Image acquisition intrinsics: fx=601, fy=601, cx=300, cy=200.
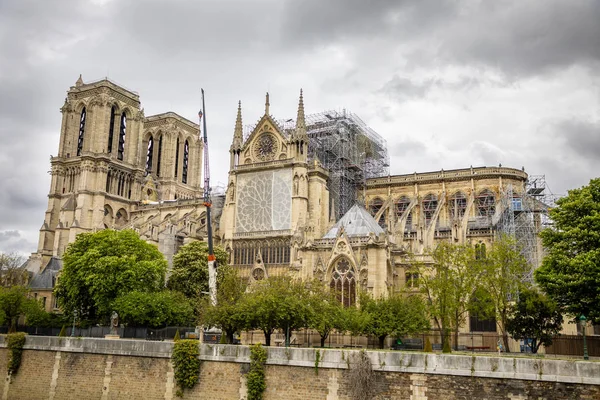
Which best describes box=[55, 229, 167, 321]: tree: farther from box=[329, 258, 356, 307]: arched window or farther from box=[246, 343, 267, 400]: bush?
box=[246, 343, 267, 400]: bush

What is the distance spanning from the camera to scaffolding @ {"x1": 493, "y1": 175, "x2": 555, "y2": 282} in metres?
47.8

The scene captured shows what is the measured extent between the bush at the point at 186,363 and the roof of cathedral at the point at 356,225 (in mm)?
22885

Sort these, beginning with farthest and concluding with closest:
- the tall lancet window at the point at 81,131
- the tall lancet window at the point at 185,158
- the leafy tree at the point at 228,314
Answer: the tall lancet window at the point at 185,158 < the tall lancet window at the point at 81,131 < the leafy tree at the point at 228,314

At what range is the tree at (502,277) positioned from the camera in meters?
35.7

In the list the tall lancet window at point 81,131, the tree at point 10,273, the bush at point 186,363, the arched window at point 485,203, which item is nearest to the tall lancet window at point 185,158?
the tall lancet window at point 81,131

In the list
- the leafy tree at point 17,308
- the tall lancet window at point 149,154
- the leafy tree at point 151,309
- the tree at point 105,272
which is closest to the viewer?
the leafy tree at point 151,309

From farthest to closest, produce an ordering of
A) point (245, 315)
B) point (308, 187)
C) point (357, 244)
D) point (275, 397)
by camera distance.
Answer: point (308, 187)
point (357, 244)
point (245, 315)
point (275, 397)

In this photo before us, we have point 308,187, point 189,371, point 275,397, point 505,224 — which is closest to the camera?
point 275,397

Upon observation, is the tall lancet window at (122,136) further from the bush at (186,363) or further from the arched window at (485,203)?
the bush at (186,363)

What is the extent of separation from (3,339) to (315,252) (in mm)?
22833

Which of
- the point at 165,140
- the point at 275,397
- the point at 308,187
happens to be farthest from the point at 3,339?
the point at 165,140

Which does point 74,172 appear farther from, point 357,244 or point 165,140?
point 357,244

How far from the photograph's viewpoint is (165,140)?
314 feet

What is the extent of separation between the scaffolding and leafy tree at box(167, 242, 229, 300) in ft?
79.7
